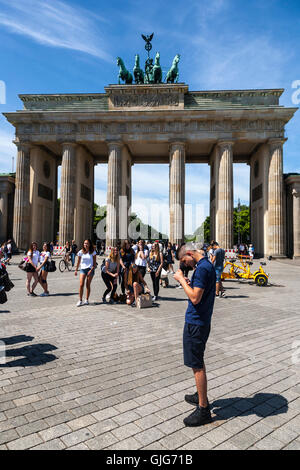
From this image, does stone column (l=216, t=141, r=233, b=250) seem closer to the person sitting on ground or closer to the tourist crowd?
the tourist crowd

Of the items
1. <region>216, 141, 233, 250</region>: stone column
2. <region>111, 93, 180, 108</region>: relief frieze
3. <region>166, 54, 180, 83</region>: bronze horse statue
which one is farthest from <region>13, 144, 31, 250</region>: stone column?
<region>216, 141, 233, 250</region>: stone column

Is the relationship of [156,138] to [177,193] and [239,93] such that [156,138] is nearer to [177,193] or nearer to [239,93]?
[177,193]

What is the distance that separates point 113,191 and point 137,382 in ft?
97.5

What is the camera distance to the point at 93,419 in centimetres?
295

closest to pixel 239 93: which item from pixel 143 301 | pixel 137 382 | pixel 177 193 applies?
pixel 177 193

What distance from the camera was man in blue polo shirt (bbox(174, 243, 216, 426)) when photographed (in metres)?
2.83

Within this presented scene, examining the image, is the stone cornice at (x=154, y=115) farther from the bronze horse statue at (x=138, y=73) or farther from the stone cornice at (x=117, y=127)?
the bronze horse statue at (x=138, y=73)

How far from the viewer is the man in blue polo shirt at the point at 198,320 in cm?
283

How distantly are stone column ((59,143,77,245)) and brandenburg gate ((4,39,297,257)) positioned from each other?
0.35 feet

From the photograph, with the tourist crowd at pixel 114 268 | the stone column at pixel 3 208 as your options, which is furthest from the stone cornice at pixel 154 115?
the tourist crowd at pixel 114 268

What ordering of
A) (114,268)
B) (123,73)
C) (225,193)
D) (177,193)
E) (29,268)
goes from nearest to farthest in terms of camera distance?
(114,268) → (29,268) → (225,193) → (177,193) → (123,73)

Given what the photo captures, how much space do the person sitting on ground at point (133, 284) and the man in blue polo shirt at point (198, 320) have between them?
18.1 ft

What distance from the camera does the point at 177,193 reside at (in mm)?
31953
